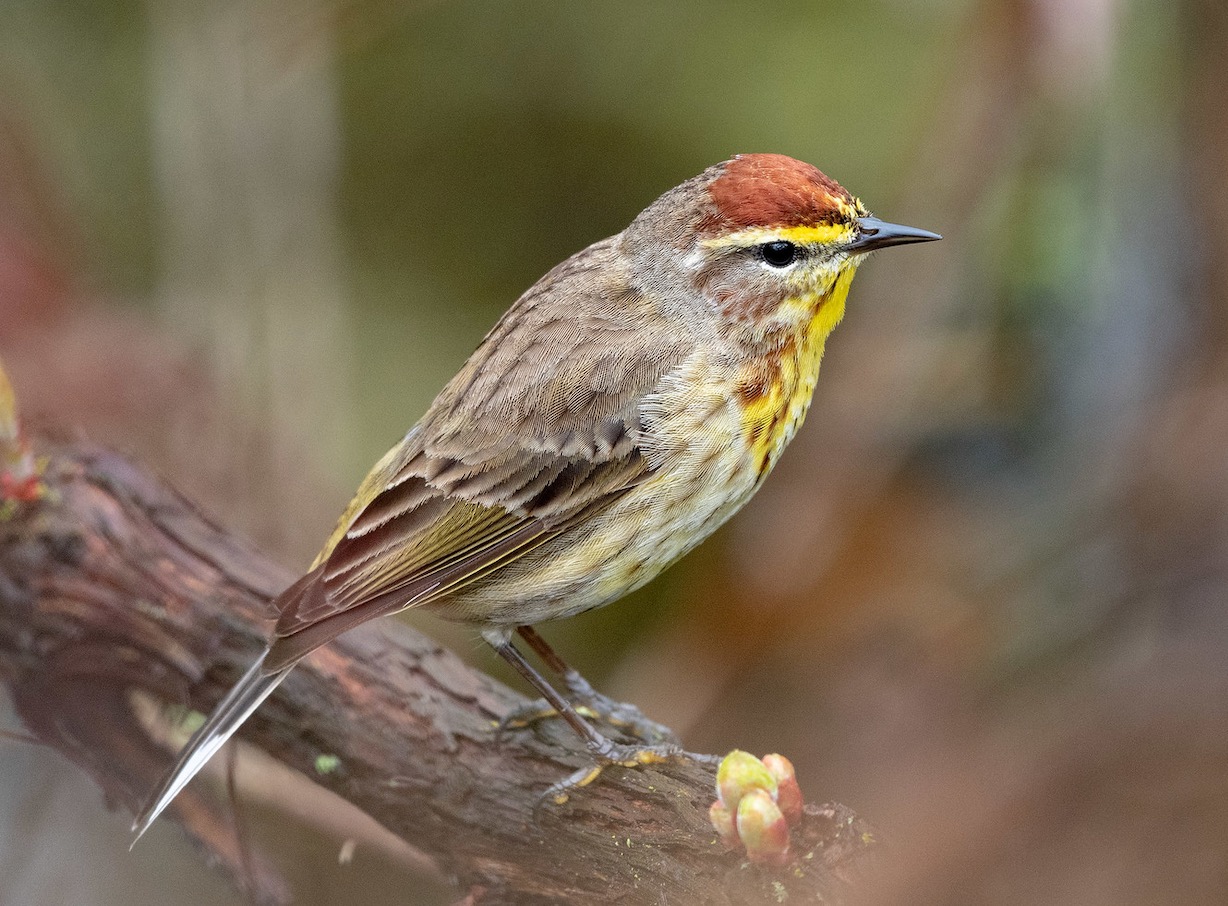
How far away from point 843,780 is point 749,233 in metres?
1.97

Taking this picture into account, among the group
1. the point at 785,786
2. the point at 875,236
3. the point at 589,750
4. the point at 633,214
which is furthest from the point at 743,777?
the point at 633,214

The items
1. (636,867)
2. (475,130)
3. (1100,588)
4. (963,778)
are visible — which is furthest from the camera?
(475,130)

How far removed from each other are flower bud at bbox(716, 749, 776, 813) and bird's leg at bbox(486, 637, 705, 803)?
29.1 inches

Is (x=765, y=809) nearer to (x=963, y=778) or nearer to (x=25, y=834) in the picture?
(x=963, y=778)

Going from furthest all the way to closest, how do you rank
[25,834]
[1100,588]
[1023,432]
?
[1023,432] < [1100,588] < [25,834]

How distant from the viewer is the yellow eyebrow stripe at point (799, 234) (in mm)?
4000

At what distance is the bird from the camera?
3.96 m

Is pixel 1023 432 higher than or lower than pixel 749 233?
higher

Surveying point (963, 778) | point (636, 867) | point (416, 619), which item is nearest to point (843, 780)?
point (636, 867)

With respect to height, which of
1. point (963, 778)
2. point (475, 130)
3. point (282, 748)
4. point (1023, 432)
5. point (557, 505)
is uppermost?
point (475, 130)

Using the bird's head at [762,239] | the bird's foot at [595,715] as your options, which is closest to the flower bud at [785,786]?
the bird's foot at [595,715]

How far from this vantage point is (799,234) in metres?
4.02

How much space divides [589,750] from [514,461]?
3.05 ft

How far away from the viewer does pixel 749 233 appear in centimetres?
408
